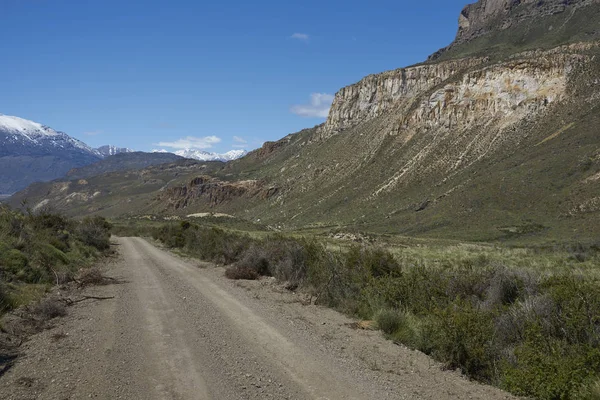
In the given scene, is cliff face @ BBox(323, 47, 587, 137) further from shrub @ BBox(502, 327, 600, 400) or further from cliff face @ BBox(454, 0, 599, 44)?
shrub @ BBox(502, 327, 600, 400)

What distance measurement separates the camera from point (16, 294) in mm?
11164

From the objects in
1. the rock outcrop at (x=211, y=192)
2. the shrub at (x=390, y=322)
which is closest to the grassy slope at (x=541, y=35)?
the rock outcrop at (x=211, y=192)

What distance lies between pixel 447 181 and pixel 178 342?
70260 mm

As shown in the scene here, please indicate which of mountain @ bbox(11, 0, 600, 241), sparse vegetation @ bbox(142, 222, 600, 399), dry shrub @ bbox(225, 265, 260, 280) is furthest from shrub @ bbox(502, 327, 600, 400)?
mountain @ bbox(11, 0, 600, 241)

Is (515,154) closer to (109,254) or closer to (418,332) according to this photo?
(109,254)

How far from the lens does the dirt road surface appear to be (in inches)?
241

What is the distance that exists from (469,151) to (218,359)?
78789 mm

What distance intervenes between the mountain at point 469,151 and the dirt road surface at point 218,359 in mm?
42081

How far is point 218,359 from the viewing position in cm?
734

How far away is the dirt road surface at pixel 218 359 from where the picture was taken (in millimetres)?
6133

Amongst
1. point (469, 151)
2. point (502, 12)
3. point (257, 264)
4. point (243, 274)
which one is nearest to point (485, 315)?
point (243, 274)

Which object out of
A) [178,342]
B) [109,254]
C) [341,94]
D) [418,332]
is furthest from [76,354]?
[341,94]

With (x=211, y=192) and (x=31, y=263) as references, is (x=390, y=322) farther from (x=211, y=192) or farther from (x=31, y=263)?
(x=211, y=192)

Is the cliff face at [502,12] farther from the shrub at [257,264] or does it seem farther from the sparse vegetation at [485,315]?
the sparse vegetation at [485,315]
